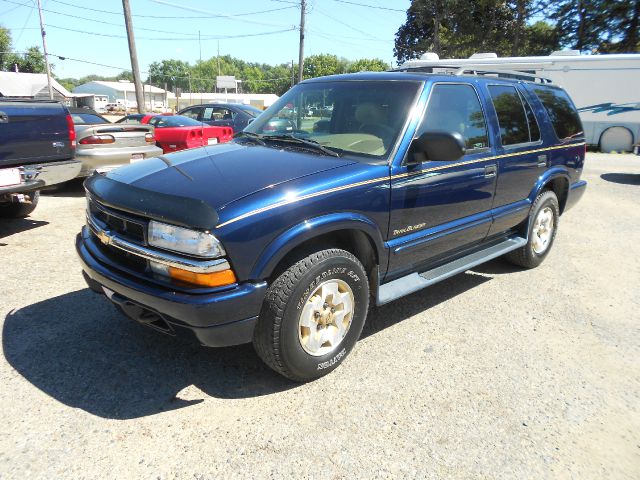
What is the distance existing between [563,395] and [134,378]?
8.54 feet

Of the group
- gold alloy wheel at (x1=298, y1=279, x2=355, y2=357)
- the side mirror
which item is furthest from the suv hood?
gold alloy wheel at (x1=298, y1=279, x2=355, y2=357)

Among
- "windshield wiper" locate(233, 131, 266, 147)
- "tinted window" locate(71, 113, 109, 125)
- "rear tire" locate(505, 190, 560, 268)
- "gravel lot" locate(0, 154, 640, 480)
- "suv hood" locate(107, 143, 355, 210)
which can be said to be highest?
"windshield wiper" locate(233, 131, 266, 147)

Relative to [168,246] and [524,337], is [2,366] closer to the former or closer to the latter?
[168,246]

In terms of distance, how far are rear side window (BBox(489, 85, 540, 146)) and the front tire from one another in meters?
2.16

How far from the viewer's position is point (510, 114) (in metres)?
4.26

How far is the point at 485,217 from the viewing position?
402 cm

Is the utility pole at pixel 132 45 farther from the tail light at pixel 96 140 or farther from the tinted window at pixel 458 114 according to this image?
the tinted window at pixel 458 114

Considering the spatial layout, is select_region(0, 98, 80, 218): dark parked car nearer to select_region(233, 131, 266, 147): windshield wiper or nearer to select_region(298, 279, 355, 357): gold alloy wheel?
select_region(233, 131, 266, 147): windshield wiper

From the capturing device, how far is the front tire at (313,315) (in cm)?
255

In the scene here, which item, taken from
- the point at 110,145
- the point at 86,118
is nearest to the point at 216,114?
the point at 86,118

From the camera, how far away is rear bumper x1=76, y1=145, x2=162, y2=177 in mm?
7312

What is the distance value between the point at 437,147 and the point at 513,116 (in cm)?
170

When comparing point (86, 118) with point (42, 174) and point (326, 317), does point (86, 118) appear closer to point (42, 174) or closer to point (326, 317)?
point (42, 174)

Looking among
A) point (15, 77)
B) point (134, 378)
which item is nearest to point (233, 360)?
point (134, 378)
